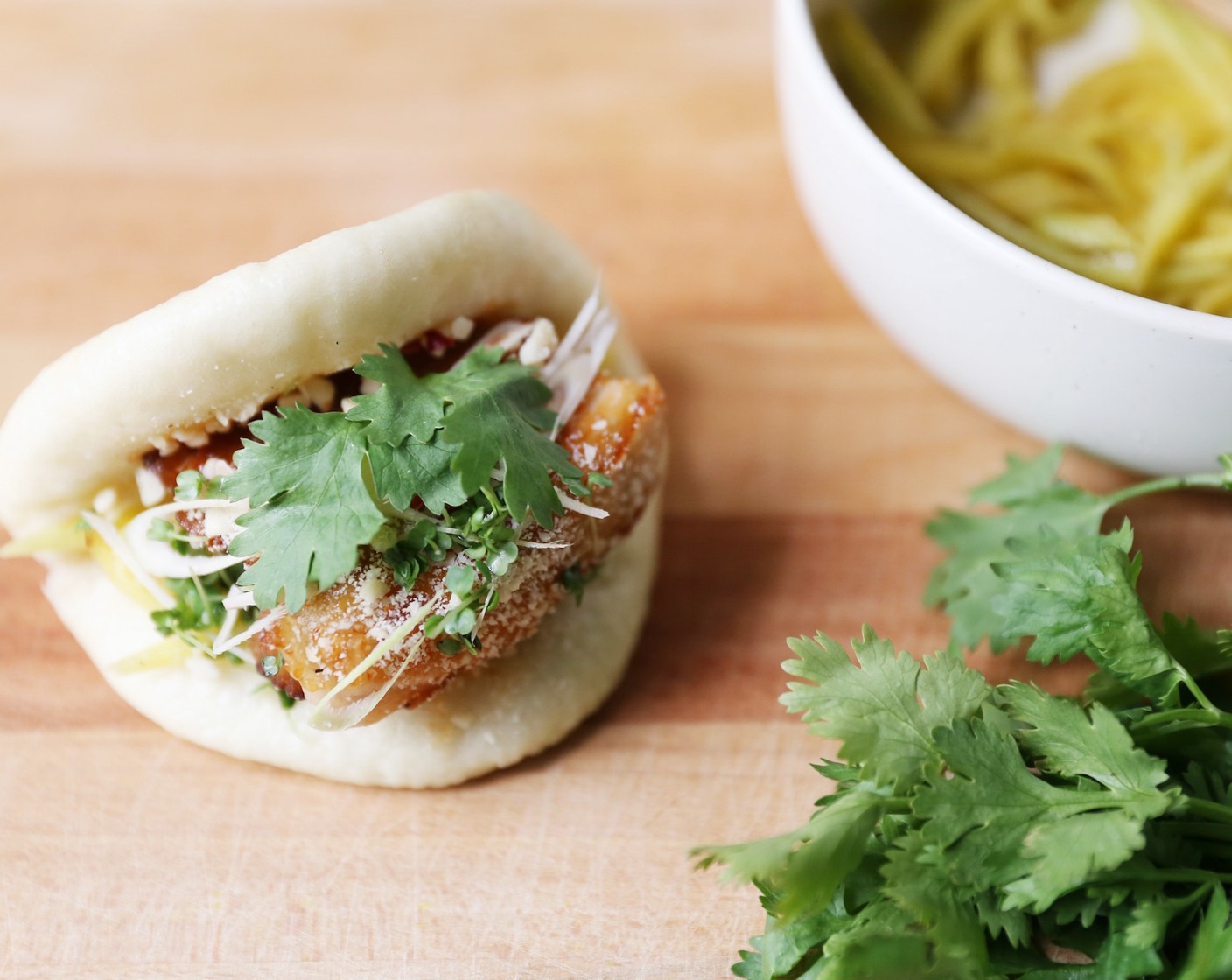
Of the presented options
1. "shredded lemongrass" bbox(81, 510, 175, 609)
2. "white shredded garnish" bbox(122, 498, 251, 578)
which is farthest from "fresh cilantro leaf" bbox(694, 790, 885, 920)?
"shredded lemongrass" bbox(81, 510, 175, 609)

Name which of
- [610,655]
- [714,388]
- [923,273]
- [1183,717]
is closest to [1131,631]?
[1183,717]

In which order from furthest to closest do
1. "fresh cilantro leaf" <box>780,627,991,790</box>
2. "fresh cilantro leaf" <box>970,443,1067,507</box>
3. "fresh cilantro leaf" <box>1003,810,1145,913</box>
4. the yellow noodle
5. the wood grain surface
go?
the yellow noodle, "fresh cilantro leaf" <box>970,443,1067,507</box>, the wood grain surface, "fresh cilantro leaf" <box>780,627,991,790</box>, "fresh cilantro leaf" <box>1003,810,1145,913</box>

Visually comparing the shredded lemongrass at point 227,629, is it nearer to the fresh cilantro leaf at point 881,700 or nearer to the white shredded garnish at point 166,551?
the white shredded garnish at point 166,551

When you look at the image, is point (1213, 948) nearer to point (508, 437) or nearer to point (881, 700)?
point (881, 700)

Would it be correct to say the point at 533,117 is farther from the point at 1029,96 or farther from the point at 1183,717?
the point at 1183,717

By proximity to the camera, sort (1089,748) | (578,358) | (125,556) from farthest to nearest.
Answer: (578,358)
(125,556)
(1089,748)

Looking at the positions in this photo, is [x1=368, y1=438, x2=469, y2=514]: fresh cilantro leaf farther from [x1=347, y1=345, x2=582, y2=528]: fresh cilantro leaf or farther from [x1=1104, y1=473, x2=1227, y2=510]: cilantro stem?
[x1=1104, y1=473, x2=1227, y2=510]: cilantro stem

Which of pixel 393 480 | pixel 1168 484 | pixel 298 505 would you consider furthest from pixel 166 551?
pixel 1168 484
